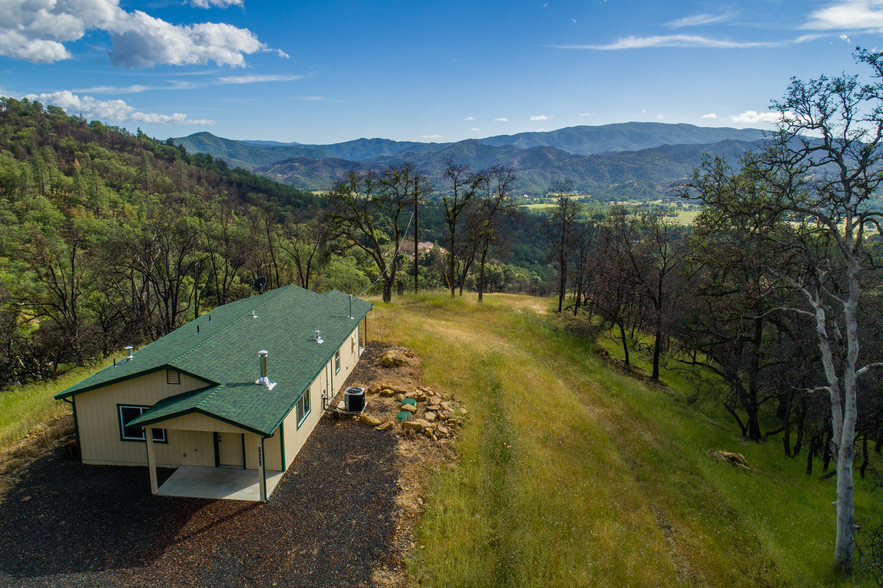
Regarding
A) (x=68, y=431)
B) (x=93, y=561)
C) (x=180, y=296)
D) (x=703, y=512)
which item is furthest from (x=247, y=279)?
(x=703, y=512)

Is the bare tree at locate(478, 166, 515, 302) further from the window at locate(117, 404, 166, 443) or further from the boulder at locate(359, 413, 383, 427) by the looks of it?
the window at locate(117, 404, 166, 443)

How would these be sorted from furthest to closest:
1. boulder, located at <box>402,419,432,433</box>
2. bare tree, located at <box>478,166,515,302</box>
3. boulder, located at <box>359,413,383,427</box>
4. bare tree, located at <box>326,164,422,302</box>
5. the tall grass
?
1. bare tree, located at <box>478,166,515,302</box>
2. bare tree, located at <box>326,164,422,302</box>
3. boulder, located at <box>359,413,383,427</box>
4. boulder, located at <box>402,419,432,433</box>
5. the tall grass

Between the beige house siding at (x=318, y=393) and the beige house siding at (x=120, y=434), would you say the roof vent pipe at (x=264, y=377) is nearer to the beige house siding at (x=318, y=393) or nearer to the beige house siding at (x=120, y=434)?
the beige house siding at (x=318, y=393)

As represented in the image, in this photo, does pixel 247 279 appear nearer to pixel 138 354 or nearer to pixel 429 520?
pixel 138 354

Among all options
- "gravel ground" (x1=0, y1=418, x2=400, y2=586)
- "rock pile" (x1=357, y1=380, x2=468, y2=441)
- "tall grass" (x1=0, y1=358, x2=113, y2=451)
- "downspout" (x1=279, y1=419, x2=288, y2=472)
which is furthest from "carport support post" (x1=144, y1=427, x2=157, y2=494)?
"rock pile" (x1=357, y1=380, x2=468, y2=441)

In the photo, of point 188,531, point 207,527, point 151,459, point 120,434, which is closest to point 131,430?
point 120,434

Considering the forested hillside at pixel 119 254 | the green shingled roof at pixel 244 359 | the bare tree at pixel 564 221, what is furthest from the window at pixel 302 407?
the bare tree at pixel 564 221
